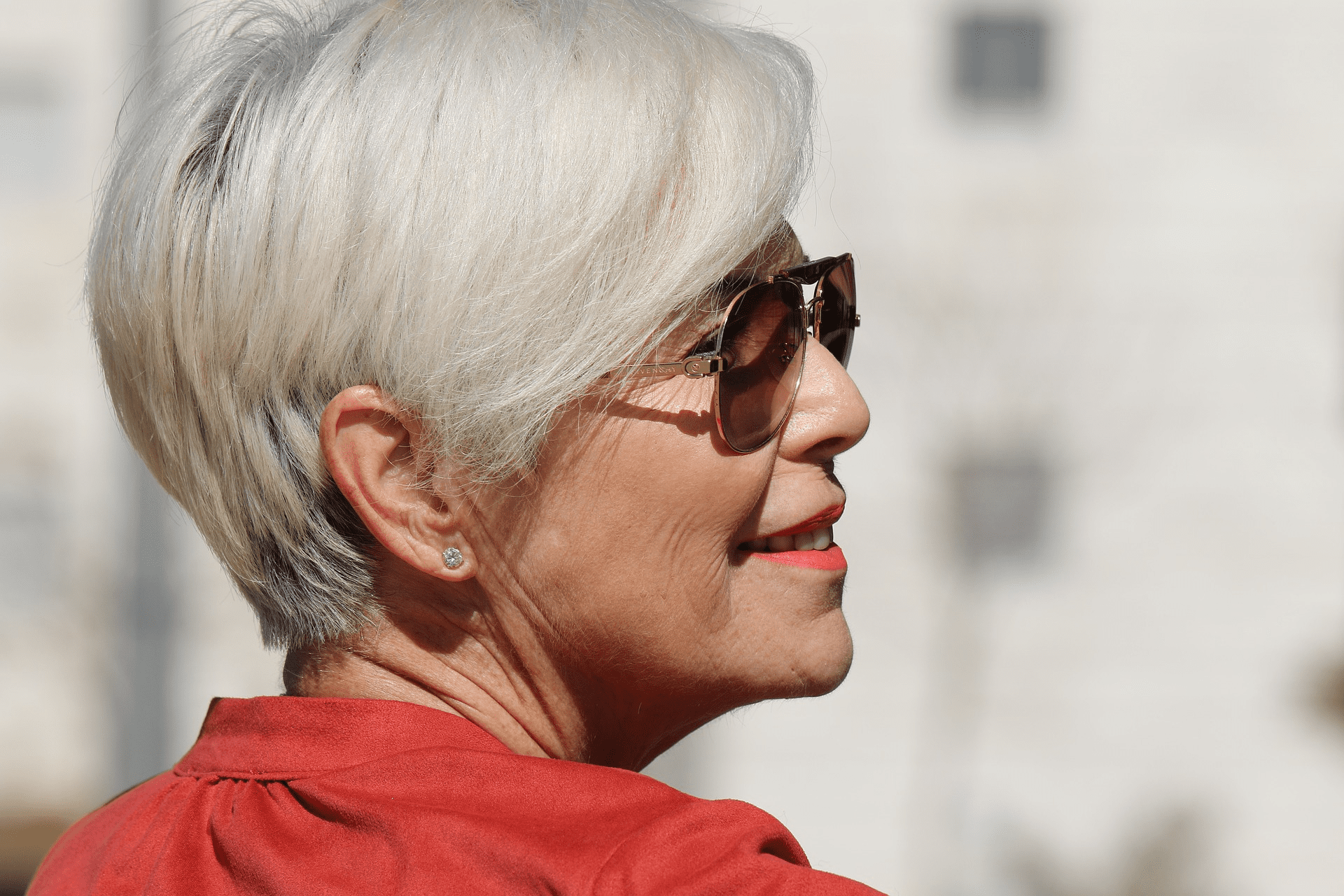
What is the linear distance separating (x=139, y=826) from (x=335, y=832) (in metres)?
0.32

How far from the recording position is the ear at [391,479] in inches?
44.7

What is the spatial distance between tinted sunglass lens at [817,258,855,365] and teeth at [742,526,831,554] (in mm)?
271

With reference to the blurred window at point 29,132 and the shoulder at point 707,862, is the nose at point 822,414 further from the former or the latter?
the blurred window at point 29,132

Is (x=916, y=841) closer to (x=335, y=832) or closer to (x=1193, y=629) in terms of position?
(x=1193, y=629)

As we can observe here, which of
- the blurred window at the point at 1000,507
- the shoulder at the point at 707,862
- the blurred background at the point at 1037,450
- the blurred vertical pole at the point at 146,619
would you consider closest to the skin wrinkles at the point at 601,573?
the shoulder at the point at 707,862

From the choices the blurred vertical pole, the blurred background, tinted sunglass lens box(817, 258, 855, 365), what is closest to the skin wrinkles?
tinted sunglass lens box(817, 258, 855, 365)

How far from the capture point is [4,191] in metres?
7.31

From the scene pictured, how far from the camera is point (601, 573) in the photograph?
1.22 meters

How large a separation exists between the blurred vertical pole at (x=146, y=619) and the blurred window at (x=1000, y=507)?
16.2 ft

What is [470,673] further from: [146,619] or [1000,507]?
[1000,507]

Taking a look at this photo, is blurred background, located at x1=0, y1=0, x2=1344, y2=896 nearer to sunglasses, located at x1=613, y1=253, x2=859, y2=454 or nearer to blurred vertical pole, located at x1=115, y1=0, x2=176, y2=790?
blurred vertical pole, located at x1=115, y1=0, x2=176, y2=790

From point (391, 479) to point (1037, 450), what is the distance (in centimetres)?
695

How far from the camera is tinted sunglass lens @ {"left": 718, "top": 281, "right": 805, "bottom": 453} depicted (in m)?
1.23

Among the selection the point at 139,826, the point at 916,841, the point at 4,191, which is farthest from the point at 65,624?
the point at 139,826
